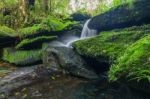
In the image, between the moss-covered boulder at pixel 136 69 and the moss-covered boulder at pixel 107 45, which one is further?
the moss-covered boulder at pixel 107 45

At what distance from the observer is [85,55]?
884 centimetres

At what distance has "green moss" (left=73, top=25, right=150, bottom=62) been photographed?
310 inches

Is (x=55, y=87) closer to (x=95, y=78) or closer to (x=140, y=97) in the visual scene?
(x=95, y=78)

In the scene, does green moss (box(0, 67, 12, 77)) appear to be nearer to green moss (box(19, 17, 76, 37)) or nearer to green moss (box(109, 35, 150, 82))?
green moss (box(19, 17, 76, 37))

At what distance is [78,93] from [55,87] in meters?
0.87

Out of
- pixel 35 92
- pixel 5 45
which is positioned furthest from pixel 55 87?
pixel 5 45

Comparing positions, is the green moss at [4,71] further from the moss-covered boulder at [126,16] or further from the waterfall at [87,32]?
the moss-covered boulder at [126,16]

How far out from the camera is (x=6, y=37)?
12.2 metres

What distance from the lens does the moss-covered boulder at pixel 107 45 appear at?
7.87 m

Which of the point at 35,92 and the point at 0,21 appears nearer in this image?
the point at 35,92

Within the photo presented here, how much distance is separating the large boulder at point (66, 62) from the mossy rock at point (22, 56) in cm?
78

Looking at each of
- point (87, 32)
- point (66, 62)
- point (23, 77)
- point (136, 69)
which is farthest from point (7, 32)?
point (136, 69)

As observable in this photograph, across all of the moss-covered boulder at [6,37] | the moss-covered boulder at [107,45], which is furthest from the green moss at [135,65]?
→ the moss-covered boulder at [6,37]

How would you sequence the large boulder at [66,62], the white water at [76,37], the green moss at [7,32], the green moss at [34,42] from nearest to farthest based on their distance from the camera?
the large boulder at [66,62] < the green moss at [34,42] < the white water at [76,37] < the green moss at [7,32]
